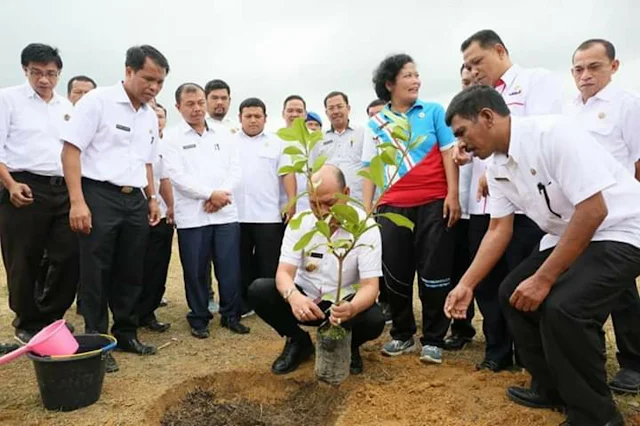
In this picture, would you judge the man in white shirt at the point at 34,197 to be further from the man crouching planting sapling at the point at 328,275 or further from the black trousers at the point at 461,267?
the black trousers at the point at 461,267

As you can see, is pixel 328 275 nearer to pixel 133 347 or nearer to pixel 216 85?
pixel 133 347

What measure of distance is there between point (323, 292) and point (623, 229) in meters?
1.66

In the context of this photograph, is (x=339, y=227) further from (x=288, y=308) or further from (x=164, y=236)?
(x=164, y=236)

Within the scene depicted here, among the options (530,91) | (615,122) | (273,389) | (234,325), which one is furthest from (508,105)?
(234,325)

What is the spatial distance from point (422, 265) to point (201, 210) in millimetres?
1842

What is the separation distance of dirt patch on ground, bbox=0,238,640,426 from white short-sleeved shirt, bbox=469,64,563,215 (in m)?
1.14

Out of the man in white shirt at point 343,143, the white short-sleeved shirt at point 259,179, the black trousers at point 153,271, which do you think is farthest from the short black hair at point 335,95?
the black trousers at point 153,271

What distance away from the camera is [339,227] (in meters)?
3.06

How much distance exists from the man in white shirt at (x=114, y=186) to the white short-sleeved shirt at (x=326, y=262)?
1.15 m

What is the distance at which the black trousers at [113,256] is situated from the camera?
11.1 ft

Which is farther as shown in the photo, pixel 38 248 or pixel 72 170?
pixel 38 248

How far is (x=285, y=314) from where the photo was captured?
128 inches

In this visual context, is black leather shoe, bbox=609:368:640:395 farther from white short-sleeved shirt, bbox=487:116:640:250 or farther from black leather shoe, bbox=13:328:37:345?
black leather shoe, bbox=13:328:37:345

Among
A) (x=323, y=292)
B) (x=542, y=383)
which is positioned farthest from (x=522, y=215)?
(x=323, y=292)
